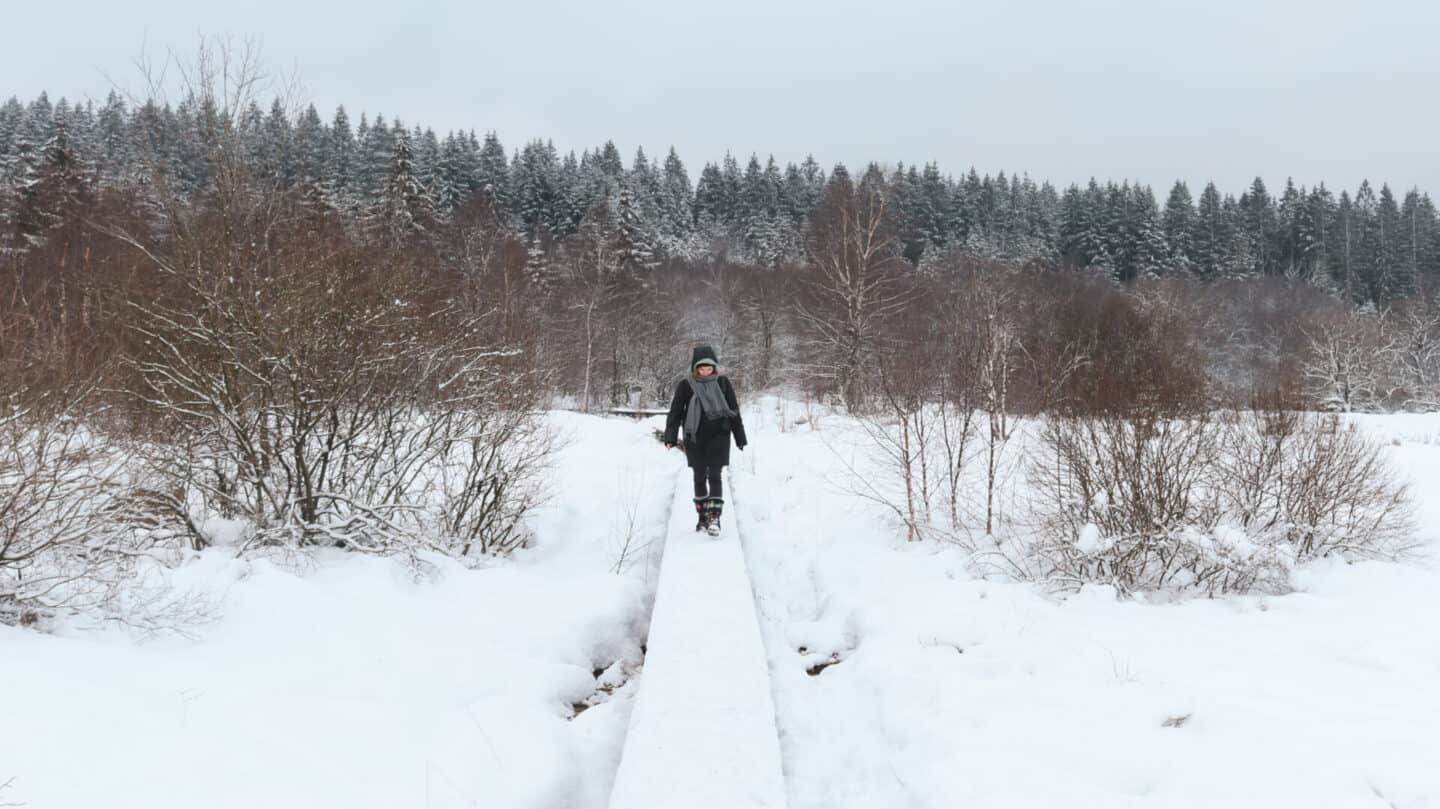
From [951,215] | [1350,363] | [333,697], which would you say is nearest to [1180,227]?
[951,215]

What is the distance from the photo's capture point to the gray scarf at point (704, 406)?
23.2 ft

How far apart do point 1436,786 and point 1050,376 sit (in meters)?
5.77

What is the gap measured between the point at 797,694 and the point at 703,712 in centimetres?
79

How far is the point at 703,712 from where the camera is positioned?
11.2 ft

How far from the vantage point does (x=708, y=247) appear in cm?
5772

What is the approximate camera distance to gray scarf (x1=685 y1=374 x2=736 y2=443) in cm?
707

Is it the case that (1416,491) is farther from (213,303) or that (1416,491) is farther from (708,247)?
(708,247)

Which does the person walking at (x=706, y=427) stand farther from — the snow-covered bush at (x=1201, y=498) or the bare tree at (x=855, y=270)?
the bare tree at (x=855, y=270)

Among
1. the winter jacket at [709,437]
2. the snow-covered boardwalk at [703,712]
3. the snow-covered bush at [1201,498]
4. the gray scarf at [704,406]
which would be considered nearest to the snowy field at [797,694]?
the snow-covered boardwalk at [703,712]

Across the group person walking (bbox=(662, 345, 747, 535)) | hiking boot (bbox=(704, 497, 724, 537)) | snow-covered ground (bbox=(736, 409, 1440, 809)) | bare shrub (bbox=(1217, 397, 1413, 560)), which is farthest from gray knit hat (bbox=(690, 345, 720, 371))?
bare shrub (bbox=(1217, 397, 1413, 560))

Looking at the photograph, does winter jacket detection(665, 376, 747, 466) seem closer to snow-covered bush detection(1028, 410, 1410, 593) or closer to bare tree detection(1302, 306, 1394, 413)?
snow-covered bush detection(1028, 410, 1410, 593)

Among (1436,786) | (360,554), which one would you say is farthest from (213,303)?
(1436,786)

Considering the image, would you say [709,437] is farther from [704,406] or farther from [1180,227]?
[1180,227]

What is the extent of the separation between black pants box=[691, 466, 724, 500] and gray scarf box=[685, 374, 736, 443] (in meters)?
0.38
